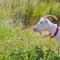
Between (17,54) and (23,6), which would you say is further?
(23,6)

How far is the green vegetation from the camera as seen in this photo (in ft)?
17.7

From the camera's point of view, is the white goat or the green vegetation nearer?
the green vegetation

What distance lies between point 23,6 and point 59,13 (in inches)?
53.2

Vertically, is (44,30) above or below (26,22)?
above

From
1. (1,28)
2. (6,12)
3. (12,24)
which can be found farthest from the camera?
(6,12)

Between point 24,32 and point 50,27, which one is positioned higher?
point 50,27

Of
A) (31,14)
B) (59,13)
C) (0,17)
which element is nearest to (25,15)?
(31,14)

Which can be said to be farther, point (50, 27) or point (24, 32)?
point (24, 32)

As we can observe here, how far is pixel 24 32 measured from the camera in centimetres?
881

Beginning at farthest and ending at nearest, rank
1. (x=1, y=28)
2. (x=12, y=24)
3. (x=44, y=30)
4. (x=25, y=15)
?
(x=25, y=15) → (x=12, y=24) → (x=1, y=28) → (x=44, y=30)

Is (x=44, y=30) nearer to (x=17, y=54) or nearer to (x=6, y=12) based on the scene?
(x=17, y=54)

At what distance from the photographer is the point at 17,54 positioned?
532cm

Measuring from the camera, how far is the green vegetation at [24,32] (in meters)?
5.38

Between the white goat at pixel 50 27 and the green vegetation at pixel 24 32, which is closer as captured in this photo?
the green vegetation at pixel 24 32
